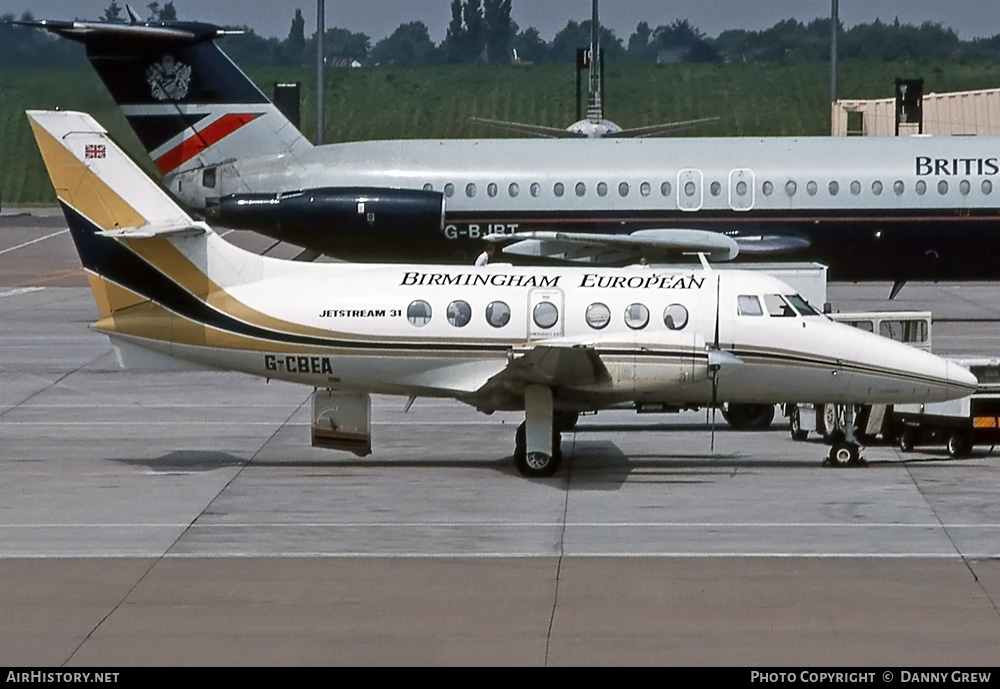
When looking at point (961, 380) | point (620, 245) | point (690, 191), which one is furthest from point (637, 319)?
point (690, 191)

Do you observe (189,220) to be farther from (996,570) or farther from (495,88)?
(495,88)

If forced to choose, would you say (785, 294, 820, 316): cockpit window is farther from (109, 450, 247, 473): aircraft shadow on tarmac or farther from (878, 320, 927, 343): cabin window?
(109, 450, 247, 473): aircraft shadow on tarmac

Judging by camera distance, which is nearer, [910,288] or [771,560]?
[771,560]

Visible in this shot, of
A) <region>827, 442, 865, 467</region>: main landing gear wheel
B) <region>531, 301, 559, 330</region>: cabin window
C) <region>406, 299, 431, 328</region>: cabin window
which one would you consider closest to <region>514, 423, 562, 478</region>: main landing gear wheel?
<region>531, 301, 559, 330</region>: cabin window

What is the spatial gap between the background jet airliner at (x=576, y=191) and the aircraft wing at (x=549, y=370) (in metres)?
14.1

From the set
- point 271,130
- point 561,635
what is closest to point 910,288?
point 271,130

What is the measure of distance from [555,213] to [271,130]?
6259mm

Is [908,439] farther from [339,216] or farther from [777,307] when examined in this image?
[339,216]

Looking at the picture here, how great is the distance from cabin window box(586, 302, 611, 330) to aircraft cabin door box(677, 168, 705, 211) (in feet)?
49.5

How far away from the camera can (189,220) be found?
22328 mm

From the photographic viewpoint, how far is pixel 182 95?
118 ft

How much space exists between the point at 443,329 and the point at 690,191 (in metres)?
15.7

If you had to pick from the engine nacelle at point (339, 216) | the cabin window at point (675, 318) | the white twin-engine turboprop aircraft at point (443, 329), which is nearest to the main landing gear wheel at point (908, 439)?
the white twin-engine turboprop aircraft at point (443, 329)
